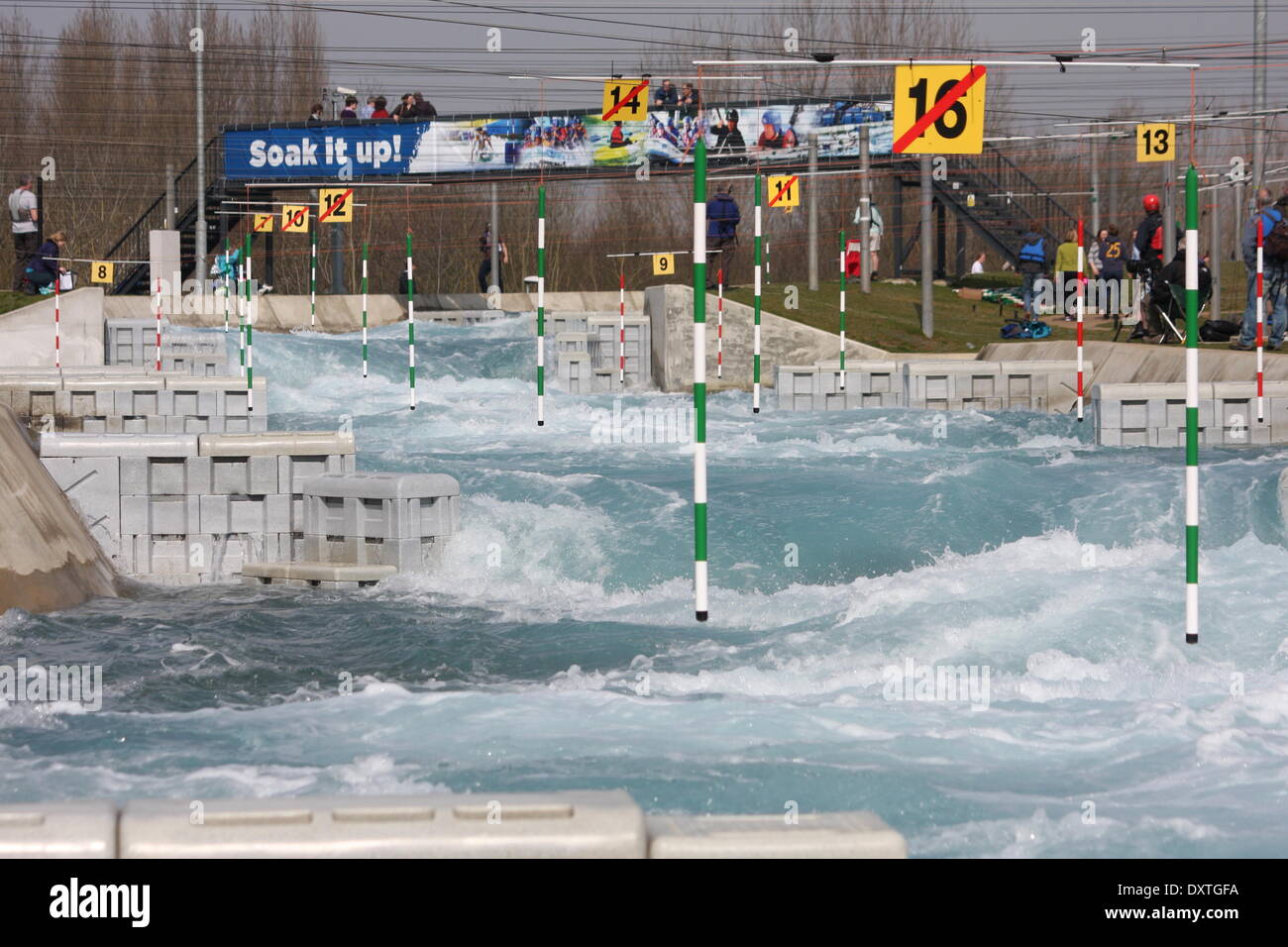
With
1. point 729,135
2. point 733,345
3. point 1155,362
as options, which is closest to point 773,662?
point 1155,362

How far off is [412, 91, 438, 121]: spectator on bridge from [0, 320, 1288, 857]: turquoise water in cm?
2179

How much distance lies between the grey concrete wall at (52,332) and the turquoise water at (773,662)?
1206 centimetres

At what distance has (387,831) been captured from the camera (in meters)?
4.14

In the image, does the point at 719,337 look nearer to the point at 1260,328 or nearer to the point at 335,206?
the point at 335,206

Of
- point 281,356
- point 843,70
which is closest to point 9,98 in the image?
point 843,70

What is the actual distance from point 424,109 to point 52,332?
12.5 m

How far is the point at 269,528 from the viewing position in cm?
1148

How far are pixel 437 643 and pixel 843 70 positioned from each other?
41.0 metres

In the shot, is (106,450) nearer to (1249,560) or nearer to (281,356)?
(1249,560)

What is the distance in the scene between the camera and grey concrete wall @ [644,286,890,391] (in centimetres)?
2522

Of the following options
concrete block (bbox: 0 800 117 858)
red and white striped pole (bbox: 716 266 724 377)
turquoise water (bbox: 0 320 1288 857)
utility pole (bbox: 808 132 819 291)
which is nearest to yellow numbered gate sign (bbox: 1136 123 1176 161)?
red and white striped pole (bbox: 716 266 724 377)

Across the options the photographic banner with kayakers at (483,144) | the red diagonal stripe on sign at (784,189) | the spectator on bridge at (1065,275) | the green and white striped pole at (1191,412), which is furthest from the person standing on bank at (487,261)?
the green and white striped pole at (1191,412)

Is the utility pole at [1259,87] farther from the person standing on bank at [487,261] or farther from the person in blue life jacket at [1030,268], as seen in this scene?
the person standing on bank at [487,261]

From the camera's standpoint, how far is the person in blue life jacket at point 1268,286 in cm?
1800
